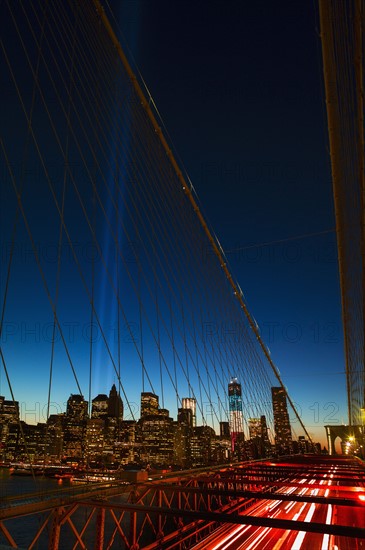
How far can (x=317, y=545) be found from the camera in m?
6.33

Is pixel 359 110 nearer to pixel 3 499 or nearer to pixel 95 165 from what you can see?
pixel 95 165

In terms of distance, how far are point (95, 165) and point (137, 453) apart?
8632 centimetres

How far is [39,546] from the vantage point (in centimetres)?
2905

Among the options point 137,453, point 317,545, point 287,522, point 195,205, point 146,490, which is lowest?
point 137,453

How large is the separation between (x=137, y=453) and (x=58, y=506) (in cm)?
8860

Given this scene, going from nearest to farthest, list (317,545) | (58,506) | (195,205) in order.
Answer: (58,506) < (317,545) < (195,205)

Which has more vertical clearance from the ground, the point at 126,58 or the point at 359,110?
the point at 126,58

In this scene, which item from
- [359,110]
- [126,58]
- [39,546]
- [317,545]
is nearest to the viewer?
[359,110]

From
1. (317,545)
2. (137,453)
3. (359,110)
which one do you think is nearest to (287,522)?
(317,545)

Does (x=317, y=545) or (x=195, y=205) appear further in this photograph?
(x=195, y=205)

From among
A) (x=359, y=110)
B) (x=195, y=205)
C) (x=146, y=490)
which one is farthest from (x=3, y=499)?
(x=195, y=205)

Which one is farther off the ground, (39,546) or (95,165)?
(95,165)

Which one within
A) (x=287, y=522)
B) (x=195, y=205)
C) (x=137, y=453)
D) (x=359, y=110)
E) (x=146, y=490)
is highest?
(x=195, y=205)

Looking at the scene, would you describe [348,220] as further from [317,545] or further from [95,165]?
[317,545]
